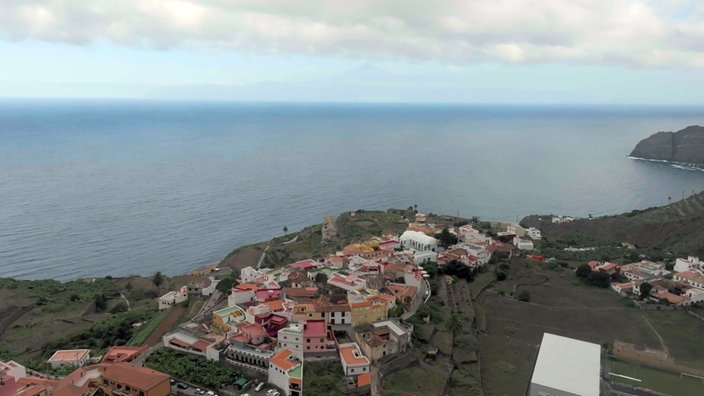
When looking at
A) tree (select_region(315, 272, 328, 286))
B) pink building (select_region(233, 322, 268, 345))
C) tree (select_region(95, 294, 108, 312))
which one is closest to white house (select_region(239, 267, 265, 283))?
tree (select_region(315, 272, 328, 286))

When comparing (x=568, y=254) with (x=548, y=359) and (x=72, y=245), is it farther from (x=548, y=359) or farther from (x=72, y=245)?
(x=72, y=245)

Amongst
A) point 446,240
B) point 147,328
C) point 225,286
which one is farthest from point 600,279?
point 147,328

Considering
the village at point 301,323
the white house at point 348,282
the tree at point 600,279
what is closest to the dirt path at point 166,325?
the village at point 301,323

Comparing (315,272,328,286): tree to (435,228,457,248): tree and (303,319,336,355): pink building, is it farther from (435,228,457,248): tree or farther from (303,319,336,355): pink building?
(435,228,457,248): tree

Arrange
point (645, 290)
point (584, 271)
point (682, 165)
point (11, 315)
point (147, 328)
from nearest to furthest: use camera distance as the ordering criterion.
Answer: point (147, 328)
point (645, 290)
point (11, 315)
point (584, 271)
point (682, 165)

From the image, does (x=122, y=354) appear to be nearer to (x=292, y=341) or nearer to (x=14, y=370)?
(x=14, y=370)

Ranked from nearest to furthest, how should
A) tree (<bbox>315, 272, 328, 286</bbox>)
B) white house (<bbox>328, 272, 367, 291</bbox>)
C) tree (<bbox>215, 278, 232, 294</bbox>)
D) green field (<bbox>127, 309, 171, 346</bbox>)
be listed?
1. green field (<bbox>127, 309, 171, 346</bbox>)
2. white house (<bbox>328, 272, 367, 291</bbox>)
3. tree (<bbox>315, 272, 328, 286</bbox>)
4. tree (<bbox>215, 278, 232, 294</bbox>)
